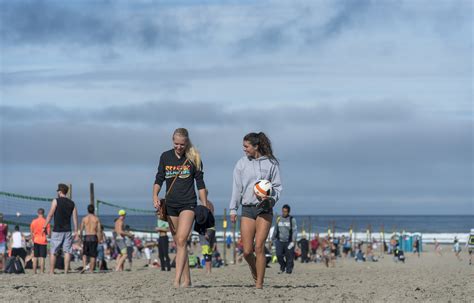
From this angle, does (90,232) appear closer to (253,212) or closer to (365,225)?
(253,212)

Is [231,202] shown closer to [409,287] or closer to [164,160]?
[164,160]

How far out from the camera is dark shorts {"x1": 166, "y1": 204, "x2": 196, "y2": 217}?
901cm

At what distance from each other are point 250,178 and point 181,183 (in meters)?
0.69

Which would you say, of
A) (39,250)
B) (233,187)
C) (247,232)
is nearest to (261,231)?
(247,232)

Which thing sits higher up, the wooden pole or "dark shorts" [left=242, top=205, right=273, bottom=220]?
the wooden pole

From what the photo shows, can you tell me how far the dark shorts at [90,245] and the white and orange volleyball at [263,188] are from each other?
29.7ft

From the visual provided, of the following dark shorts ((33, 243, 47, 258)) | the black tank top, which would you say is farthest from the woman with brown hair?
dark shorts ((33, 243, 47, 258))

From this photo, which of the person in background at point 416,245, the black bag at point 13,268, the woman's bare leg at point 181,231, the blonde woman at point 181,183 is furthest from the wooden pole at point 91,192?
the person in background at point 416,245

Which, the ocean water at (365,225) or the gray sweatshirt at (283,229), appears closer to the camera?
the gray sweatshirt at (283,229)

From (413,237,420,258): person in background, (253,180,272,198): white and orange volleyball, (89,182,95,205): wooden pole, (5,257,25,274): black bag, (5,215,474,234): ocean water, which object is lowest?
(5,257,25,274): black bag

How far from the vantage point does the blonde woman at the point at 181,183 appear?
29.5 feet

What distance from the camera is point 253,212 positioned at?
8.89m

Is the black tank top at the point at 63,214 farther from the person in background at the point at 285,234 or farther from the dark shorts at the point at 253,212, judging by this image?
the dark shorts at the point at 253,212

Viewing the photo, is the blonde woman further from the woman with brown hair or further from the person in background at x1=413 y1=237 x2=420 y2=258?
the person in background at x1=413 y1=237 x2=420 y2=258
